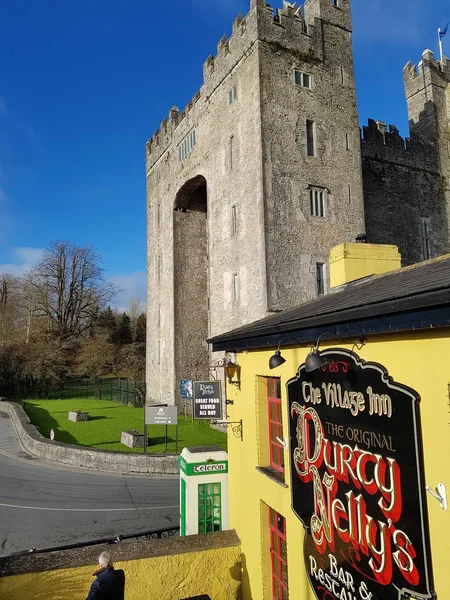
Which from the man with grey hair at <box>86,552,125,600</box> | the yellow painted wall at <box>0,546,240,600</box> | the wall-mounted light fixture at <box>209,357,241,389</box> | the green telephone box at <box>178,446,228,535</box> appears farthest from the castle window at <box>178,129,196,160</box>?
the man with grey hair at <box>86,552,125,600</box>

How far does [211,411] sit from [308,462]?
394 inches

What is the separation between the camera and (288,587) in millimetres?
5621

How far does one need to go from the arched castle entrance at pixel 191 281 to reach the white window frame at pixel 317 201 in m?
8.56

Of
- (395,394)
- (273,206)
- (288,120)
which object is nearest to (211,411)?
(273,206)

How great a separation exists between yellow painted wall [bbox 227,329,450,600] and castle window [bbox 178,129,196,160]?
75.3 feet

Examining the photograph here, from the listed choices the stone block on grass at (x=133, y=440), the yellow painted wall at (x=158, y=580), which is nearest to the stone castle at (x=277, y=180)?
the stone block on grass at (x=133, y=440)

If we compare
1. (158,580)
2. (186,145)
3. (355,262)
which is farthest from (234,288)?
(158,580)

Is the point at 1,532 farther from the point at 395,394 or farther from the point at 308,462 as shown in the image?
the point at 395,394

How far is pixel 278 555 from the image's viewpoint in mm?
6078

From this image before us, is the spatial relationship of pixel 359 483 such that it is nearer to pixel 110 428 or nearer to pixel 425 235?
pixel 110 428

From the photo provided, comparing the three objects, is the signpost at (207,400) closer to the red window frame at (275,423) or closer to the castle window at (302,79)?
the red window frame at (275,423)

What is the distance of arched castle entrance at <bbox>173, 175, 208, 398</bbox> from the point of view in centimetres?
2773

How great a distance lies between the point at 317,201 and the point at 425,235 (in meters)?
11.6

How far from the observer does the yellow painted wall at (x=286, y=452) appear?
3.24m
